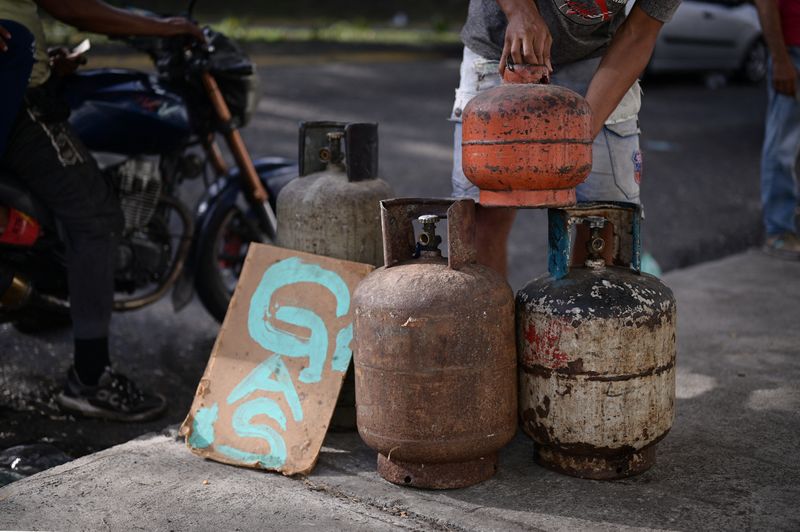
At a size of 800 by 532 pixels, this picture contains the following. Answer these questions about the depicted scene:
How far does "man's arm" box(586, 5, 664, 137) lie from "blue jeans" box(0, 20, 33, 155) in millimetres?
1934

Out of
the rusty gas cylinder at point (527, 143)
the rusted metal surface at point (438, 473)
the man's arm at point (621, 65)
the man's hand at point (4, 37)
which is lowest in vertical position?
the rusted metal surface at point (438, 473)

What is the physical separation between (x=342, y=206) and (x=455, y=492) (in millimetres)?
1097

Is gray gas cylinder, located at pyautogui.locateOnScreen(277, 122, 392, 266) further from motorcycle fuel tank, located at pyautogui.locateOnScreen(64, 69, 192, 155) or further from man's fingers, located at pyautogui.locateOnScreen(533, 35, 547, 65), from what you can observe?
motorcycle fuel tank, located at pyautogui.locateOnScreen(64, 69, 192, 155)

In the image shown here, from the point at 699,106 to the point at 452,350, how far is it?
1024cm

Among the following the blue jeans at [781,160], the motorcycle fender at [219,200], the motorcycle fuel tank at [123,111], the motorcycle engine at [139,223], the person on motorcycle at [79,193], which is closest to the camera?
the person on motorcycle at [79,193]

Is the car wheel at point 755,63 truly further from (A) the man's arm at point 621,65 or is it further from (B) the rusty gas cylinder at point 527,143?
(B) the rusty gas cylinder at point 527,143

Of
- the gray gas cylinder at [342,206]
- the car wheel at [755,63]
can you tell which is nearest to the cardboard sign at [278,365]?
the gray gas cylinder at [342,206]

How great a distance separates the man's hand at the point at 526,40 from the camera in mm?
3045

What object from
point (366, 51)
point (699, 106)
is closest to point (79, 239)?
point (699, 106)

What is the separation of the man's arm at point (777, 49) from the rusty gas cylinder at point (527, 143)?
118 inches

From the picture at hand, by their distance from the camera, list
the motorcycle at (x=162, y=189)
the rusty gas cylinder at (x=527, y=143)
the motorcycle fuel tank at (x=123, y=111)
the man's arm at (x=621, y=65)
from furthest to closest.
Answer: the motorcycle fuel tank at (x=123, y=111) < the motorcycle at (x=162, y=189) < the man's arm at (x=621, y=65) < the rusty gas cylinder at (x=527, y=143)

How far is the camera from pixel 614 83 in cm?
321

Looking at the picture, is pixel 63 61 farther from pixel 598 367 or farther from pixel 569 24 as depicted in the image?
pixel 598 367

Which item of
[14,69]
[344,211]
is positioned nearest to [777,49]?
[344,211]
